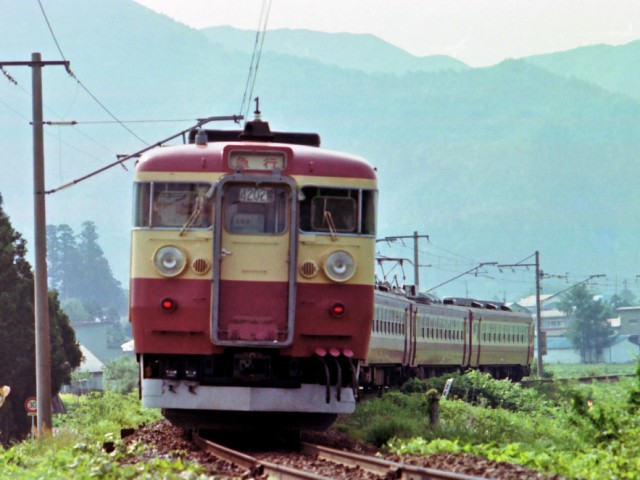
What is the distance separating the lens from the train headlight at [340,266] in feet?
56.4

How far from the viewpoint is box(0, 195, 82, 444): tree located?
163ft

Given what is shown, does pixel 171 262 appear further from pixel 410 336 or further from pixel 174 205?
pixel 410 336

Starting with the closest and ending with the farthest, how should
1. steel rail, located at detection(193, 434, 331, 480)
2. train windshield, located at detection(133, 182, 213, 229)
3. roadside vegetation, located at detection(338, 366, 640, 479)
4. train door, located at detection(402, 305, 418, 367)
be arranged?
steel rail, located at detection(193, 434, 331, 480), roadside vegetation, located at detection(338, 366, 640, 479), train windshield, located at detection(133, 182, 213, 229), train door, located at detection(402, 305, 418, 367)

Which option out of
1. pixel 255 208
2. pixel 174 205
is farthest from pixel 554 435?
pixel 174 205

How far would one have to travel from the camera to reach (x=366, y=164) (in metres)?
17.7

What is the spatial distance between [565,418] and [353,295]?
11.2 feet

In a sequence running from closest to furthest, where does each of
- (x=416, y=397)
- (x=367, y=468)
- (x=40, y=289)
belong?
1. (x=367, y=468)
2. (x=40, y=289)
3. (x=416, y=397)

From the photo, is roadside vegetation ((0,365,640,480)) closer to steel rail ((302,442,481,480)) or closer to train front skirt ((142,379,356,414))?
train front skirt ((142,379,356,414))

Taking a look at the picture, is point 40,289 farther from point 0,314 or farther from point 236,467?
point 0,314

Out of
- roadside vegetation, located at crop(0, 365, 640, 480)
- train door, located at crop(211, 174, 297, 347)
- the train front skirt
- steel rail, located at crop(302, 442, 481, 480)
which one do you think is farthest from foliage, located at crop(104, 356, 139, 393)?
steel rail, located at crop(302, 442, 481, 480)

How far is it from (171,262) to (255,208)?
1306 millimetres

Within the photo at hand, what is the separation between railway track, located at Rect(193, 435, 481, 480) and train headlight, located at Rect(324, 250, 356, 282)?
2223 mm

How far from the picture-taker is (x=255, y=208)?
17281 millimetres

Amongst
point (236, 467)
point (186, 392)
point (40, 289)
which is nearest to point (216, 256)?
point (186, 392)
